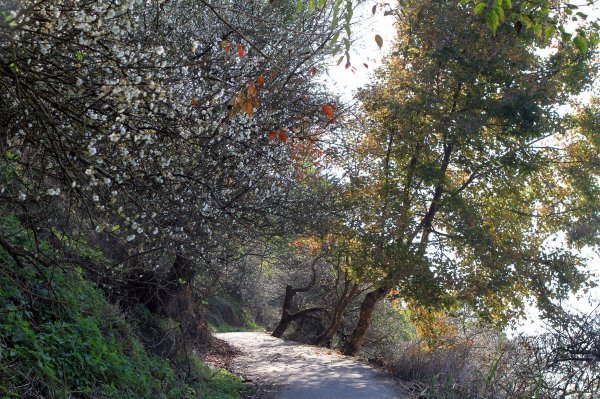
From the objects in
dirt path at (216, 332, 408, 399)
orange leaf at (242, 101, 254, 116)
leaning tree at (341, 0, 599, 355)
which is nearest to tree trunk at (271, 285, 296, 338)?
dirt path at (216, 332, 408, 399)

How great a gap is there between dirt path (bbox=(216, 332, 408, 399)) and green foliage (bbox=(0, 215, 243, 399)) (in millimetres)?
2544

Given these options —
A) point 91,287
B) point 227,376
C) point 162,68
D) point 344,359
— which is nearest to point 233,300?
point 344,359

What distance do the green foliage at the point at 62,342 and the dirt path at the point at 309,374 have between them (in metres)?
2.54

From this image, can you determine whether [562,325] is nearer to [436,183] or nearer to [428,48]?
[436,183]

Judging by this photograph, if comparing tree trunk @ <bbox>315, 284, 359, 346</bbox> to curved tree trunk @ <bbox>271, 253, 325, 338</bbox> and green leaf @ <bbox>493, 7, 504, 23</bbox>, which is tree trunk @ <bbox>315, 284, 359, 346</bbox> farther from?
green leaf @ <bbox>493, 7, 504, 23</bbox>

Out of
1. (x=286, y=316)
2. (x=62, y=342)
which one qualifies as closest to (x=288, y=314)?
(x=286, y=316)

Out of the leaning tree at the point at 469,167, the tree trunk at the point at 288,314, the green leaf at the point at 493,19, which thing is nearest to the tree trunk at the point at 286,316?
the tree trunk at the point at 288,314

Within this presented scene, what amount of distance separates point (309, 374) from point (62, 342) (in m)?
7.64

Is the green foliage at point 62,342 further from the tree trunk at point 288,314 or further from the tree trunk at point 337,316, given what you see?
the tree trunk at point 288,314

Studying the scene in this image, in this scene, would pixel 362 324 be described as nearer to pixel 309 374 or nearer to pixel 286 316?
pixel 309 374

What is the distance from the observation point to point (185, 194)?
9.21m

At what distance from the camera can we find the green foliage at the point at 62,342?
6637 millimetres

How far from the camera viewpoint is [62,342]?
753cm

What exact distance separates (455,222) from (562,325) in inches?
258
